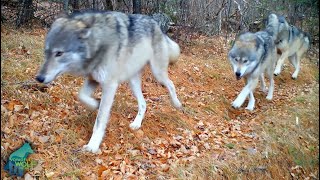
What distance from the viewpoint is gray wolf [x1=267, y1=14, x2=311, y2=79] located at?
849 centimetres

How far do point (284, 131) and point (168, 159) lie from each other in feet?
6.27

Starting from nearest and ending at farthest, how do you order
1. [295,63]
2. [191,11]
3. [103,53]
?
1. [103,53]
2. [295,63]
3. [191,11]

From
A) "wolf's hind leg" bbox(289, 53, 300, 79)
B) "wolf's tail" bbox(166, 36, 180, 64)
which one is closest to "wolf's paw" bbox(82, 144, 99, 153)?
"wolf's tail" bbox(166, 36, 180, 64)

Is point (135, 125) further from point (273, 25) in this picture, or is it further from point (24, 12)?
point (24, 12)

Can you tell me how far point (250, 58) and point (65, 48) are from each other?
11.8 feet

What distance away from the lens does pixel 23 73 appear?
226 inches

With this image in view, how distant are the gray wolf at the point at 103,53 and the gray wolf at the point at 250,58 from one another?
176 cm

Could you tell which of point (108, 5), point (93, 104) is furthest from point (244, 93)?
point (108, 5)

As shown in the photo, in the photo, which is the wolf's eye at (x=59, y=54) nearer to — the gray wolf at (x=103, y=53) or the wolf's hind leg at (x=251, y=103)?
the gray wolf at (x=103, y=53)

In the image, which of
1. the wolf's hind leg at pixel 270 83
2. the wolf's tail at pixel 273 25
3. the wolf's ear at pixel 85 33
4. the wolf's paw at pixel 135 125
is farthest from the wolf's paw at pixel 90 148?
the wolf's tail at pixel 273 25

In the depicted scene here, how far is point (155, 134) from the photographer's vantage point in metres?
4.85

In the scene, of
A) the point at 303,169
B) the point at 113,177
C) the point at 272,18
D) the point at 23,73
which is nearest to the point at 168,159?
the point at 113,177

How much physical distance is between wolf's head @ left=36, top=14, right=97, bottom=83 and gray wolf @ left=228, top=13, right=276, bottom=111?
10.0 ft

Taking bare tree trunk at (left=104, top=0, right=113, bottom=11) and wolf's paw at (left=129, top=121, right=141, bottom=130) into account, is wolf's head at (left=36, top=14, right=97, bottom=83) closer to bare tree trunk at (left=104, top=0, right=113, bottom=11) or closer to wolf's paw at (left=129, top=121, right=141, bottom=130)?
wolf's paw at (left=129, top=121, right=141, bottom=130)
